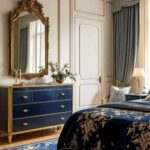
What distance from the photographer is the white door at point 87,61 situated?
528cm

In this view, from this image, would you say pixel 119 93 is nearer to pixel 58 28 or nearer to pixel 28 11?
pixel 58 28

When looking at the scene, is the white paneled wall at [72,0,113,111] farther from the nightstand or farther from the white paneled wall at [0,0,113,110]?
the nightstand

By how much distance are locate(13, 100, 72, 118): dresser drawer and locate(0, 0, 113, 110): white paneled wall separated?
546 millimetres

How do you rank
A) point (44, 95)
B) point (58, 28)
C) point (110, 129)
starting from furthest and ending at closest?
1. point (58, 28)
2. point (44, 95)
3. point (110, 129)

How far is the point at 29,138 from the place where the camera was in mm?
4156

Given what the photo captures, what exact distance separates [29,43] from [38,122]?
4.47ft

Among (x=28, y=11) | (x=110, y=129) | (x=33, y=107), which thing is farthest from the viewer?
(x=28, y=11)

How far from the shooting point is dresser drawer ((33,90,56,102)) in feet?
13.6

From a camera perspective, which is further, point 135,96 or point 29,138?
point 135,96

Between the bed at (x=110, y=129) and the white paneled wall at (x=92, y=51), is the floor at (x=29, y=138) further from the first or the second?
the bed at (x=110, y=129)

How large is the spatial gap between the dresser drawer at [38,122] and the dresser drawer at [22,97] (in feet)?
0.95

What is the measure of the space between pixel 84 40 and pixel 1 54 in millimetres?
1869

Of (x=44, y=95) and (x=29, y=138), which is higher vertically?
(x=44, y=95)

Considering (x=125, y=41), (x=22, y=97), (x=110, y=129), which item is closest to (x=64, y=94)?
(x=22, y=97)
